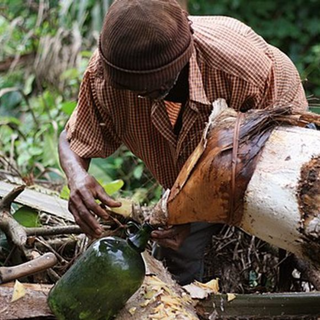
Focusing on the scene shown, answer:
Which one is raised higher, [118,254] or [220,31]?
[220,31]

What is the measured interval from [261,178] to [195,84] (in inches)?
19.4

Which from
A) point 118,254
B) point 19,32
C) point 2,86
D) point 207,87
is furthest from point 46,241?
point 19,32

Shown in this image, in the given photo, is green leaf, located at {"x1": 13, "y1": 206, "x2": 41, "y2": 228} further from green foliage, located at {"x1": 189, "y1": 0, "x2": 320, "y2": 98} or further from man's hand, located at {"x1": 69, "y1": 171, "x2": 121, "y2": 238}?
green foliage, located at {"x1": 189, "y1": 0, "x2": 320, "y2": 98}

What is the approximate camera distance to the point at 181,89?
1.88 m

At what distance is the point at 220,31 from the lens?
6.46ft

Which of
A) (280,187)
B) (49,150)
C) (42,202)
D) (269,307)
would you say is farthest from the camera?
(49,150)

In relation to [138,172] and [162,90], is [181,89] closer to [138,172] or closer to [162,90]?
[162,90]

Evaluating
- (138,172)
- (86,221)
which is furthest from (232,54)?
(138,172)

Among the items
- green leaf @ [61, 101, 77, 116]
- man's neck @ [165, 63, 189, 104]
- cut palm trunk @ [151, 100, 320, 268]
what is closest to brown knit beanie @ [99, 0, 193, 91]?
man's neck @ [165, 63, 189, 104]

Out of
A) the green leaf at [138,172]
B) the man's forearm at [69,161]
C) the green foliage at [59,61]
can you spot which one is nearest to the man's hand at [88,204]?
the man's forearm at [69,161]

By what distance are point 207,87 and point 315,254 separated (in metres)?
0.67

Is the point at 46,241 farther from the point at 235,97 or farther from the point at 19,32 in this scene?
the point at 19,32

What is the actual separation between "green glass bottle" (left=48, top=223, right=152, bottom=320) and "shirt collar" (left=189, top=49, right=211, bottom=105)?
1.65 ft

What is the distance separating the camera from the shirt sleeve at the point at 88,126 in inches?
81.4
